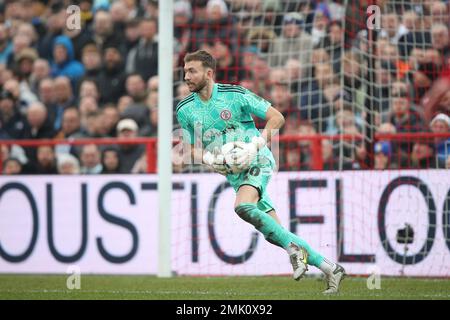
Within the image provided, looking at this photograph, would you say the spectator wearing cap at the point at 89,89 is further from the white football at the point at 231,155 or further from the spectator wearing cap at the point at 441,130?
the white football at the point at 231,155

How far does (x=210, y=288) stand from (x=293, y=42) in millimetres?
4340

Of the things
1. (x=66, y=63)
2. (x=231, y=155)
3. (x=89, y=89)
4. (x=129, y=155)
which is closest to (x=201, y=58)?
(x=231, y=155)

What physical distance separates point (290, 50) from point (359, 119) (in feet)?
4.74

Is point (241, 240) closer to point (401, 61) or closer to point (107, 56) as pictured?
point (401, 61)

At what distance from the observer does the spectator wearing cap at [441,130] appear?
464 inches

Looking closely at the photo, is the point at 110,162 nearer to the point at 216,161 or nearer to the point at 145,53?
the point at 145,53

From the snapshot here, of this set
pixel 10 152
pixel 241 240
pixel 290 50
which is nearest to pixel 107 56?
pixel 10 152

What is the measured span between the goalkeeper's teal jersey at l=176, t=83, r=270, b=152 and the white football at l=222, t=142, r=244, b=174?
0.34 metres

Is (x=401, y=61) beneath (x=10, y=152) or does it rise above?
above

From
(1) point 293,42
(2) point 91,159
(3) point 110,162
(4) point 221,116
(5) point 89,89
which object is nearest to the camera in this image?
(4) point 221,116

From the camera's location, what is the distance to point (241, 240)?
40.3 ft

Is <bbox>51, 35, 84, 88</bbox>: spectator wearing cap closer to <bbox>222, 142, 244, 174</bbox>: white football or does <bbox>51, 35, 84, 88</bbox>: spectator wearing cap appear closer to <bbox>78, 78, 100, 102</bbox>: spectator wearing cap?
<bbox>78, 78, 100, 102</bbox>: spectator wearing cap

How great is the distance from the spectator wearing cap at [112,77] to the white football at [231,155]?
6575mm

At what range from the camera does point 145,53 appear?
15.4 metres
